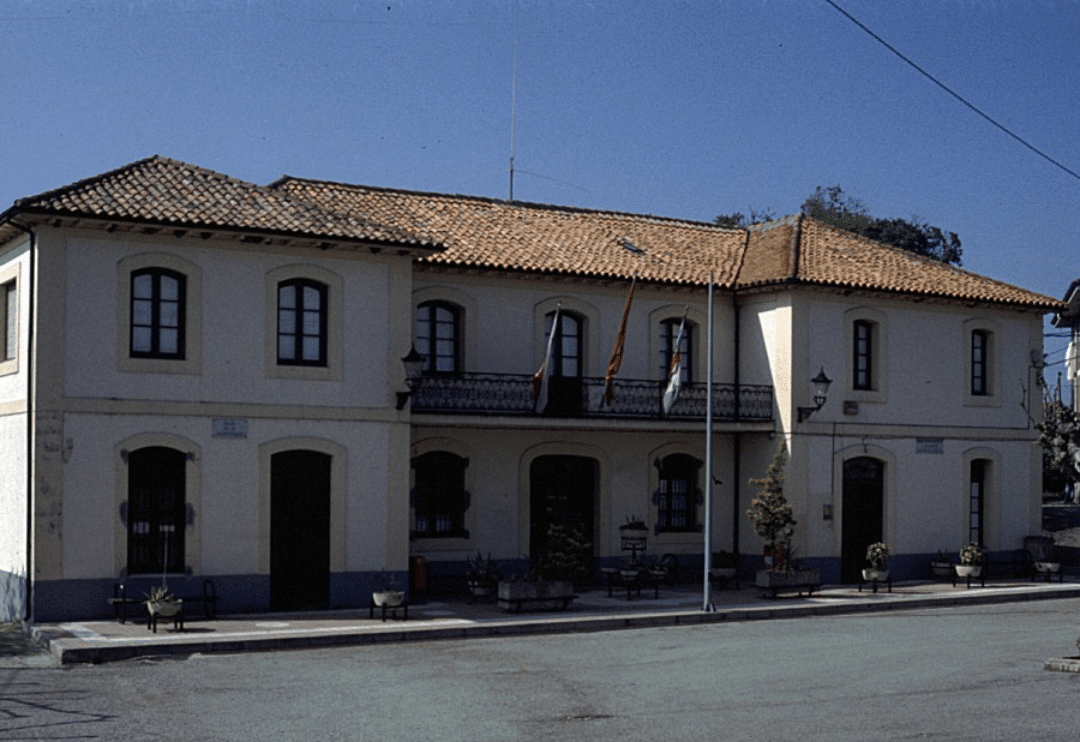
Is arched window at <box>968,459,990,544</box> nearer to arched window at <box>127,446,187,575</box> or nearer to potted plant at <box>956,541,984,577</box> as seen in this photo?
potted plant at <box>956,541,984,577</box>

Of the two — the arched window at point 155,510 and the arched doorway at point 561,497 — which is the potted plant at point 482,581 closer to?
the arched doorway at point 561,497

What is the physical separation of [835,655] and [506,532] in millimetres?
9782

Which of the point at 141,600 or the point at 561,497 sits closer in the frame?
the point at 141,600

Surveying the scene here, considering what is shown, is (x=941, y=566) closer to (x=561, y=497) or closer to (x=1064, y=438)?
(x=561, y=497)

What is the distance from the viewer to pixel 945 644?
62.3 ft

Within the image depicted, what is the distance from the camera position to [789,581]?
83.5 feet

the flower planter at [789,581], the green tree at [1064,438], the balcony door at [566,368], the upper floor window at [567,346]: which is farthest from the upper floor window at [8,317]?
the green tree at [1064,438]

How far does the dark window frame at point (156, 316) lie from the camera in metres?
21.4

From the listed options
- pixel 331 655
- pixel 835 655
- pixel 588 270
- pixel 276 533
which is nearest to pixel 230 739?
pixel 331 655

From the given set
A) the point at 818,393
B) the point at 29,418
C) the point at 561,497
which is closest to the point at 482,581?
the point at 561,497

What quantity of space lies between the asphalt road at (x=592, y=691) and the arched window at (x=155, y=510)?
3.96 m

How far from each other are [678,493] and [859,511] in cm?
384

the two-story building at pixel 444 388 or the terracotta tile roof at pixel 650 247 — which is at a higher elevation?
the terracotta tile roof at pixel 650 247

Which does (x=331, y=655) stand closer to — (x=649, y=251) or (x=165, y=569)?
(x=165, y=569)
